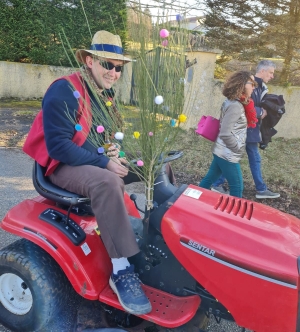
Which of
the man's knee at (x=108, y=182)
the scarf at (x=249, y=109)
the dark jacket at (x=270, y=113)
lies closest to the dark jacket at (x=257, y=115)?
the dark jacket at (x=270, y=113)

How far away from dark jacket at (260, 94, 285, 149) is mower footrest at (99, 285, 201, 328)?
334cm

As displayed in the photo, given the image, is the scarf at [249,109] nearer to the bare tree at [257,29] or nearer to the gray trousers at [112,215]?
the gray trousers at [112,215]

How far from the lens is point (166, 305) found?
2.02m

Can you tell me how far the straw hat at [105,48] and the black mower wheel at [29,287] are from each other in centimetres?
130

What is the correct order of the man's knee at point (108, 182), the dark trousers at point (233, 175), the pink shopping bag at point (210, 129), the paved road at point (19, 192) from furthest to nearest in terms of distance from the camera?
the pink shopping bag at point (210, 129) < the dark trousers at point (233, 175) < the paved road at point (19, 192) < the man's knee at point (108, 182)

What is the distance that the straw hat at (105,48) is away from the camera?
223 centimetres

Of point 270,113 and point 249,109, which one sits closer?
point 249,109

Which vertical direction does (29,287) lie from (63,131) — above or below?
below

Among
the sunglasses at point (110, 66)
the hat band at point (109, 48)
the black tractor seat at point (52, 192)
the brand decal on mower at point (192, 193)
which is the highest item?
the hat band at point (109, 48)

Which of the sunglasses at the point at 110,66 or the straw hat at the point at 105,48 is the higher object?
the straw hat at the point at 105,48

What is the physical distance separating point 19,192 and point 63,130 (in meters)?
2.43

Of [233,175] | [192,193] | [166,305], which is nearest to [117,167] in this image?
[192,193]

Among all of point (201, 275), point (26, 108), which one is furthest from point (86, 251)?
point (26, 108)

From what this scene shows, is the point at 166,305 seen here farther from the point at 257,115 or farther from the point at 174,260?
the point at 257,115
